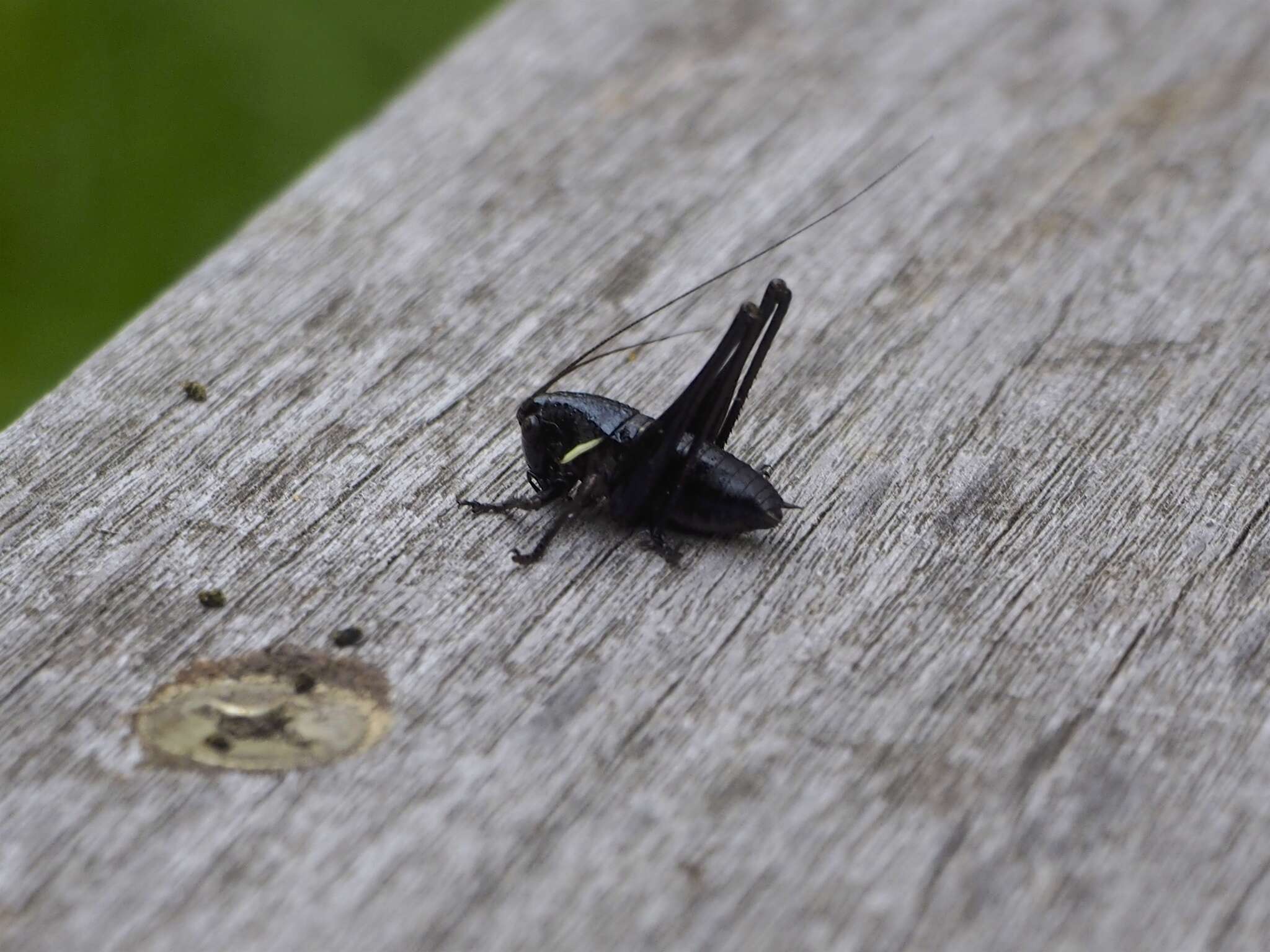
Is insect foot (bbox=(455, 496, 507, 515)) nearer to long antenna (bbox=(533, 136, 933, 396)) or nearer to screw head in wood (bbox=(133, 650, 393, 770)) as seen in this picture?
long antenna (bbox=(533, 136, 933, 396))

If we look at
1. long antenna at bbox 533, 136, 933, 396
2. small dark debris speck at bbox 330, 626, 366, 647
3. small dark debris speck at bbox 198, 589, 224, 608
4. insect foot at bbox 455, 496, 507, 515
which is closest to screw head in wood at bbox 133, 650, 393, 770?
small dark debris speck at bbox 330, 626, 366, 647

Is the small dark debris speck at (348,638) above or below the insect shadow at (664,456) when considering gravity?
above

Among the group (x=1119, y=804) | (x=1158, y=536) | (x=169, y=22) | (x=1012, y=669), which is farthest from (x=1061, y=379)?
(x=169, y=22)

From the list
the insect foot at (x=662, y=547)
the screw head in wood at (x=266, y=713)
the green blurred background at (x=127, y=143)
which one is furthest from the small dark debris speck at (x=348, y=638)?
the green blurred background at (x=127, y=143)

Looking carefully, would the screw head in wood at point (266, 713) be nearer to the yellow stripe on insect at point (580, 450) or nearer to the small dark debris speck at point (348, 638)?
the small dark debris speck at point (348, 638)

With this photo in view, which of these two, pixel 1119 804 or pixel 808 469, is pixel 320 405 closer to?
pixel 808 469

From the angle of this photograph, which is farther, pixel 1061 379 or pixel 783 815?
pixel 1061 379

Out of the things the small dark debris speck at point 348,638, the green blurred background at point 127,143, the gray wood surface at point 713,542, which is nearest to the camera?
the gray wood surface at point 713,542
